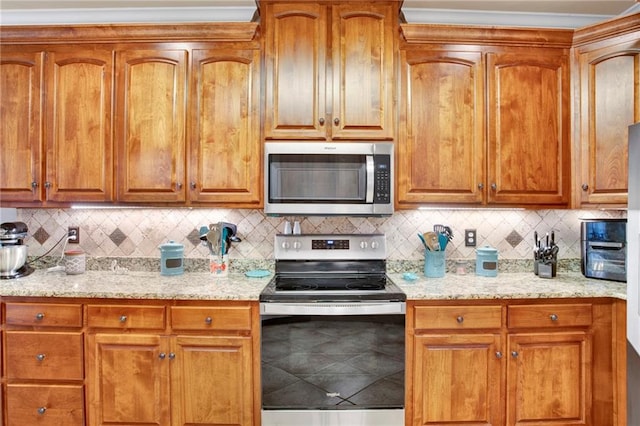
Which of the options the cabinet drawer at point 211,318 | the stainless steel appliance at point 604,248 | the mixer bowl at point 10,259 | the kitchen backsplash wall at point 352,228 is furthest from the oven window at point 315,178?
the mixer bowl at point 10,259

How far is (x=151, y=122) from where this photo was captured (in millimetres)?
2195

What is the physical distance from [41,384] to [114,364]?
43 centimetres

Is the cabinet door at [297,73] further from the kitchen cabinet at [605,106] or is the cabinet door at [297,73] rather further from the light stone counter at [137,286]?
the kitchen cabinet at [605,106]

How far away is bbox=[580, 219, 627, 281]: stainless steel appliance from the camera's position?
2.13 meters

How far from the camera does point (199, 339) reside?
1881 mm

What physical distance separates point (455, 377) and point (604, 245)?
127 cm

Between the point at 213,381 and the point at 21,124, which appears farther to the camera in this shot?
the point at 21,124

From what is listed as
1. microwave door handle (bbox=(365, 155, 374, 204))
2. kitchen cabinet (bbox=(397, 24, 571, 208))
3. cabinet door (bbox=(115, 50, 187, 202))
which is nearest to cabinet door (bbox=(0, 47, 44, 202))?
cabinet door (bbox=(115, 50, 187, 202))

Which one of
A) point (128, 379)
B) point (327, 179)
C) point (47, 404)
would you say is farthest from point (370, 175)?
point (47, 404)

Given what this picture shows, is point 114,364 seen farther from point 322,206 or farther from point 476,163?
point 476,163

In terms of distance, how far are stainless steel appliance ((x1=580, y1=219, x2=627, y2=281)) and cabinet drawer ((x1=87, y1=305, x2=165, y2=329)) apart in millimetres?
2582

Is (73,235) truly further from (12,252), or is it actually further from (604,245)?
(604,245)

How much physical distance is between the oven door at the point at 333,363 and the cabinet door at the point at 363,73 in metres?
1.06

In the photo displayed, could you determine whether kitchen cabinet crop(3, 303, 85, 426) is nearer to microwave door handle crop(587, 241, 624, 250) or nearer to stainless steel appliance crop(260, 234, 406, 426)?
stainless steel appliance crop(260, 234, 406, 426)
